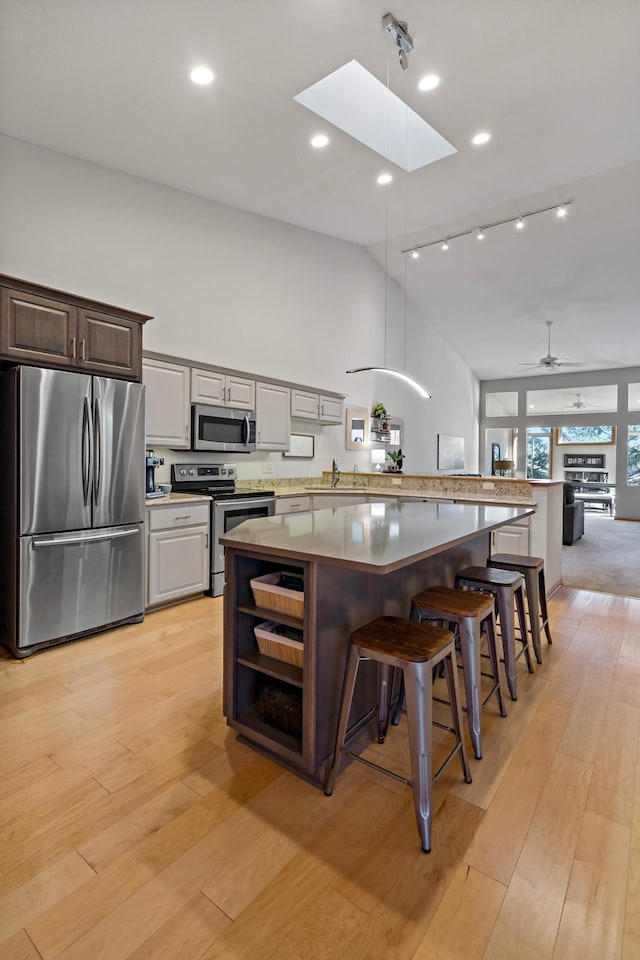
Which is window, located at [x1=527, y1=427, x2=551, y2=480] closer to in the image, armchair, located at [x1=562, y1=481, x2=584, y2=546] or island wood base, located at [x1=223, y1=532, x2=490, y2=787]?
armchair, located at [x1=562, y1=481, x2=584, y2=546]

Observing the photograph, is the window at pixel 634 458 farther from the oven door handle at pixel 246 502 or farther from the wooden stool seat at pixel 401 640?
the wooden stool seat at pixel 401 640

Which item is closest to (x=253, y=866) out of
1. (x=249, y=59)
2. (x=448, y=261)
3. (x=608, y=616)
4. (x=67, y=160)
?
(x=608, y=616)

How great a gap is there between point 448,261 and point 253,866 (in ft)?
24.1

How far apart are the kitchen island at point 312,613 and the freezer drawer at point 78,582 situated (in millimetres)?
1374

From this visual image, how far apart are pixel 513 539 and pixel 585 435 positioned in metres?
9.80

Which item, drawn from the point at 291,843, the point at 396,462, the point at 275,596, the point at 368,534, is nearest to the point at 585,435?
the point at 396,462

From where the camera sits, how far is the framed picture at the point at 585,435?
11.8 m

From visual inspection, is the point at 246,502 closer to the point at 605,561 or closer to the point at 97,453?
the point at 97,453

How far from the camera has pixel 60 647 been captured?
2.85m

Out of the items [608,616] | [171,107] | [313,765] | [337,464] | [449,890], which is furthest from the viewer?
[337,464]

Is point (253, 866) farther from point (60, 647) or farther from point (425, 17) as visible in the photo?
point (425, 17)

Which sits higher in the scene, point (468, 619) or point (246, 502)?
point (246, 502)

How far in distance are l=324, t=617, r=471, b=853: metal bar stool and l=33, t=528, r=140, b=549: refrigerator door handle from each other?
205cm

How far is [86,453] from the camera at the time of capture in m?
2.89
